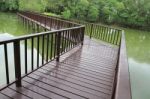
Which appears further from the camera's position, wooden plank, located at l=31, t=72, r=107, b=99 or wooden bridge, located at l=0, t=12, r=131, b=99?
wooden plank, located at l=31, t=72, r=107, b=99

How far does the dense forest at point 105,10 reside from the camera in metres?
26.9

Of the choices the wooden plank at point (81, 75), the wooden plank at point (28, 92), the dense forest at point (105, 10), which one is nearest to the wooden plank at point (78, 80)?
the wooden plank at point (81, 75)

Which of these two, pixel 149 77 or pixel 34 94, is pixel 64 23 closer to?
pixel 149 77

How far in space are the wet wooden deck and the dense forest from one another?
75.9 ft

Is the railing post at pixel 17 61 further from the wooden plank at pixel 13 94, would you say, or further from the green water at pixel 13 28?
the green water at pixel 13 28

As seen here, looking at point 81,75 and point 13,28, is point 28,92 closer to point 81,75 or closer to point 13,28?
point 81,75

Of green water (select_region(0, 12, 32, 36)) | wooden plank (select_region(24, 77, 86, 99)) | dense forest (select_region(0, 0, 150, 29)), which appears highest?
dense forest (select_region(0, 0, 150, 29))

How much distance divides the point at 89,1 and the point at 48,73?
27.4m

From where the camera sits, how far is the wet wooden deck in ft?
8.49

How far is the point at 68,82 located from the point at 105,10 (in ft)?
85.1

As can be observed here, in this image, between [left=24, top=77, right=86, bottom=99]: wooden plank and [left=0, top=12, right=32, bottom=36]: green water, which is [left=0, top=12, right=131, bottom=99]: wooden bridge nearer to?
[left=24, top=77, right=86, bottom=99]: wooden plank

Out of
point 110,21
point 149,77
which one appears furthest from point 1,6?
point 149,77

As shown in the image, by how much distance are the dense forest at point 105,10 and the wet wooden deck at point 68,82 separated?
75.9 ft

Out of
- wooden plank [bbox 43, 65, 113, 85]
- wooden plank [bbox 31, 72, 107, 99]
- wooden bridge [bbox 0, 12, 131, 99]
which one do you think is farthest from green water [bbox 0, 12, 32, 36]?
wooden plank [bbox 31, 72, 107, 99]
